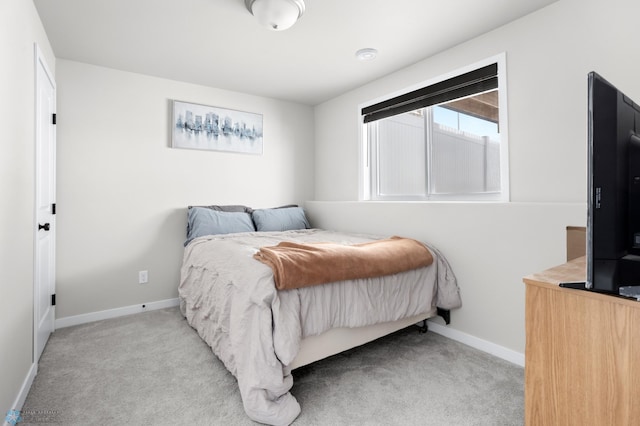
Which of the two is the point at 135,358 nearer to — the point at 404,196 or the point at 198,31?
the point at 198,31

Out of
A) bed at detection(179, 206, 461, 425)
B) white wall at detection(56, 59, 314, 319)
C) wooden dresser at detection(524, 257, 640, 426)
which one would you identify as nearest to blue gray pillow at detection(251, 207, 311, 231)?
white wall at detection(56, 59, 314, 319)

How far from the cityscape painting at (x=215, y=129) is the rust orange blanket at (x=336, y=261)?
6.37ft

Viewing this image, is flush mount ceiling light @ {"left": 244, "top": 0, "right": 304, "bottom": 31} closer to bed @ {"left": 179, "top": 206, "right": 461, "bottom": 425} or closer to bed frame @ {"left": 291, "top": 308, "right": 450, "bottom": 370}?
bed @ {"left": 179, "top": 206, "right": 461, "bottom": 425}

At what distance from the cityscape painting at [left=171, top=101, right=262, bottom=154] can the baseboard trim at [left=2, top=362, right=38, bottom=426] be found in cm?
213

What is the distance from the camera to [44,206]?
7.83ft

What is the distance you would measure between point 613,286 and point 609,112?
17.5 inches

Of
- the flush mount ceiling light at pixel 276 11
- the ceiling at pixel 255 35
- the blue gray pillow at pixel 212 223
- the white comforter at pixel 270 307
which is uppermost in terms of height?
the ceiling at pixel 255 35

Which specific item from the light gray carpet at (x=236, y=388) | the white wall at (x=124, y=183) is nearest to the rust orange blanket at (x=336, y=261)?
the light gray carpet at (x=236, y=388)

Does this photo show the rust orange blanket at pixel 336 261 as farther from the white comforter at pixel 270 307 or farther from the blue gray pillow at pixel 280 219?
the blue gray pillow at pixel 280 219

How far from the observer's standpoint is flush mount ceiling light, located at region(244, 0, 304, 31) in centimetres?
196

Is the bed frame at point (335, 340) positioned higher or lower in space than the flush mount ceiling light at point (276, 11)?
lower

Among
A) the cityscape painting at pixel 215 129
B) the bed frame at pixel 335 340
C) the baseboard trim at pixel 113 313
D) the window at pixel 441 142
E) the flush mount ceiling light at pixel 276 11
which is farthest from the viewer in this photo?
the cityscape painting at pixel 215 129

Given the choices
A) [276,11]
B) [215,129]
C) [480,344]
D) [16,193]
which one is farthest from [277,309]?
[215,129]

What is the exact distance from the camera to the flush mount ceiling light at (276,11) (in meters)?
1.96
